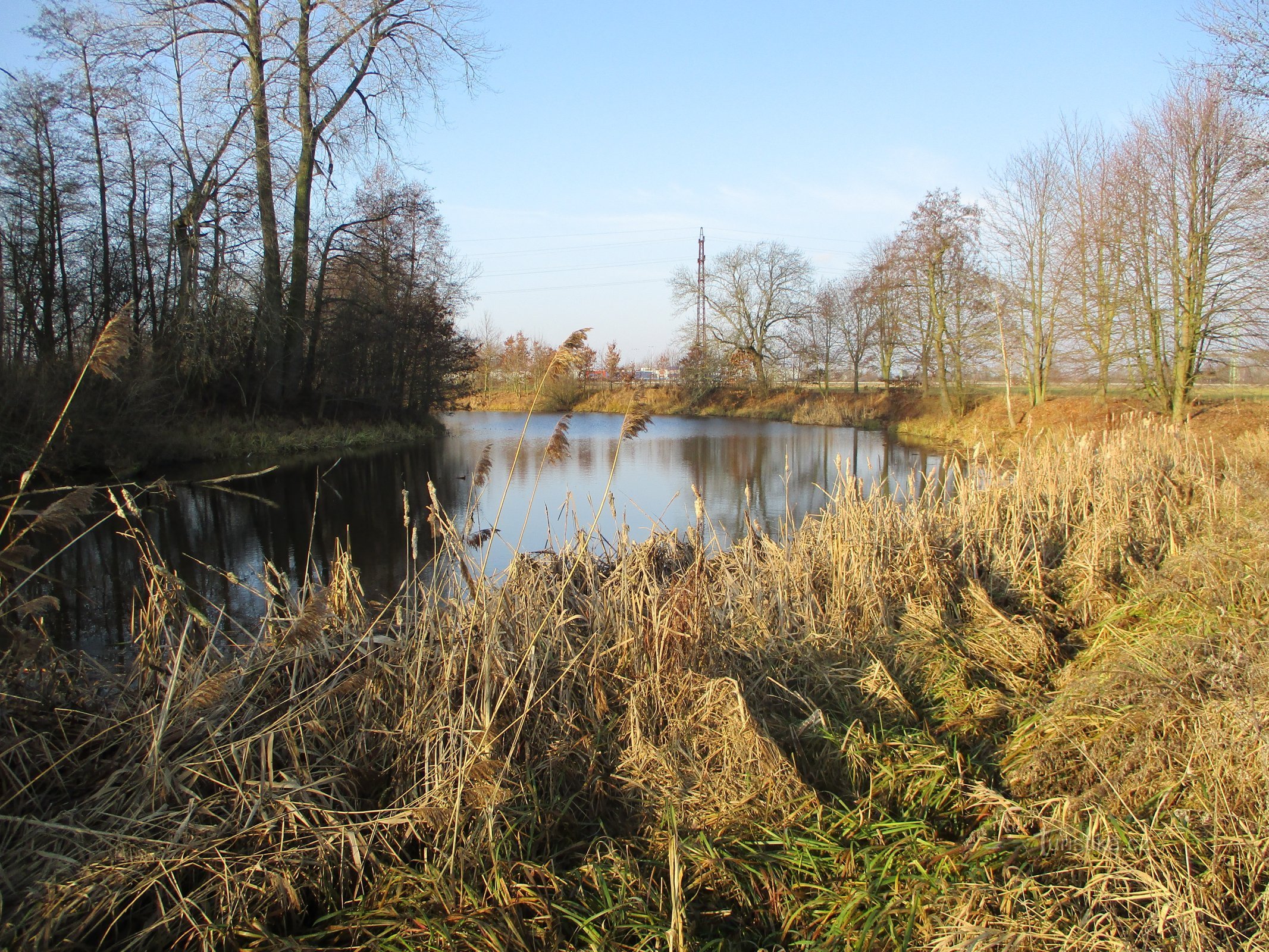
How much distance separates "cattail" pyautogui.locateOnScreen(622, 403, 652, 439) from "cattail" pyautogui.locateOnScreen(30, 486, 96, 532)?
6.24 ft

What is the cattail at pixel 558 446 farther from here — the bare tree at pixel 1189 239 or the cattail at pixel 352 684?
the bare tree at pixel 1189 239

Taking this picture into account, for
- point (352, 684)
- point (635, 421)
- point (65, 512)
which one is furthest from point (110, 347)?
point (635, 421)

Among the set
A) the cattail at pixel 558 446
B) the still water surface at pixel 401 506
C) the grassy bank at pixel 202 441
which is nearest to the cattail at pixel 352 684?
the still water surface at pixel 401 506

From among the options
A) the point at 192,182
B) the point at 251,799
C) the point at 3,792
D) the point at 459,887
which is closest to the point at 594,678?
the point at 459,887

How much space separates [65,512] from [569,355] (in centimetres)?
175

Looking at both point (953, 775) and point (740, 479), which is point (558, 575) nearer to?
point (953, 775)

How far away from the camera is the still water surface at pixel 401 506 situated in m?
6.04

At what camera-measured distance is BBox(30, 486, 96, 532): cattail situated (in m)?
2.31

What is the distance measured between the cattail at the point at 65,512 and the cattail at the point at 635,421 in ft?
6.24

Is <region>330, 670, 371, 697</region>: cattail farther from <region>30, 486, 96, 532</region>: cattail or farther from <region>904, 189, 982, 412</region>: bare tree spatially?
<region>904, 189, 982, 412</region>: bare tree

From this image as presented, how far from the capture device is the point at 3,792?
90.7 inches

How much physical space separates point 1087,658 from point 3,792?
160 inches

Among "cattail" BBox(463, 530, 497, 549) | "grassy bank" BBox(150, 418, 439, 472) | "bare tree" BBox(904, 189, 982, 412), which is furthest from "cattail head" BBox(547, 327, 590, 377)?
"bare tree" BBox(904, 189, 982, 412)

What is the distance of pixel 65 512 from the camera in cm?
233
